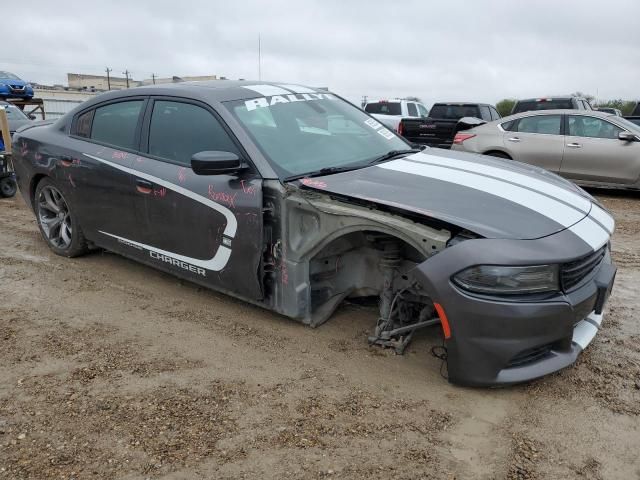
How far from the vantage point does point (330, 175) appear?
3336mm

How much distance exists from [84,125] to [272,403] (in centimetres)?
319

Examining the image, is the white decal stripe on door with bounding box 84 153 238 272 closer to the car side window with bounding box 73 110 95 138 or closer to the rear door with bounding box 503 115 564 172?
the car side window with bounding box 73 110 95 138

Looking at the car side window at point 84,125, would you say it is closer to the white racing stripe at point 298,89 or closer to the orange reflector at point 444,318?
the white racing stripe at point 298,89

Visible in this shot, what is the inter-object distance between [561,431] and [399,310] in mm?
1136

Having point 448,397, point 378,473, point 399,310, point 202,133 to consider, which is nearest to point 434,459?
point 378,473

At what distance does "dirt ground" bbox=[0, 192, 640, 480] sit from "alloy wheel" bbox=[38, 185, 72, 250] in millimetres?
1172

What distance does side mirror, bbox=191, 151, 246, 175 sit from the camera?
3252 mm

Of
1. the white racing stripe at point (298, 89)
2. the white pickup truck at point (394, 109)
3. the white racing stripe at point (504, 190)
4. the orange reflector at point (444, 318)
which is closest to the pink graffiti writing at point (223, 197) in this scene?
the white racing stripe at point (504, 190)

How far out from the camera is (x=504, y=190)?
313cm

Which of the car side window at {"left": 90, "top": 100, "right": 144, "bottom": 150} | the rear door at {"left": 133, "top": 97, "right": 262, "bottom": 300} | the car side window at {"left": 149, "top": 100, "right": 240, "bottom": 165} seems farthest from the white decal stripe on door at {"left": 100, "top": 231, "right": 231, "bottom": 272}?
the car side window at {"left": 90, "top": 100, "right": 144, "bottom": 150}

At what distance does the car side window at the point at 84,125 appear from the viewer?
15.3 ft

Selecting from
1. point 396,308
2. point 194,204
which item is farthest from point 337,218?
point 194,204

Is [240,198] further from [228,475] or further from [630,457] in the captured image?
[630,457]

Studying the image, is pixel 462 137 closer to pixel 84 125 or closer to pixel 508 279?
pixel 84 125
